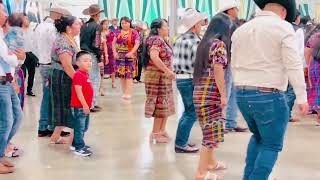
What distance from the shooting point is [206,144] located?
3.72 metres

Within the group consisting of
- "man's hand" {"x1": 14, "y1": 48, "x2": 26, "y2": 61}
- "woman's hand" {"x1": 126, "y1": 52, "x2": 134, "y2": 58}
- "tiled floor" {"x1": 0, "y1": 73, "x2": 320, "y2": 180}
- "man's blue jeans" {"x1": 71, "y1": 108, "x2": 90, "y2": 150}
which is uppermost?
"man's hand" {"x1": 14, "y1": 48, "x2": 26, "y2": 61}

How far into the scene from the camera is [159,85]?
4980 millimetres

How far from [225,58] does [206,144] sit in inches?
24.9

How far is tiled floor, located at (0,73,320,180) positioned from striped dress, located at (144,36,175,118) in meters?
0.36

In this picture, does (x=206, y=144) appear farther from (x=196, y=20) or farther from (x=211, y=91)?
(x=196, y=20)

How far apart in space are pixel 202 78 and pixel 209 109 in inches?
9.2

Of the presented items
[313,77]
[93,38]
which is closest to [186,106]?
[313,77]

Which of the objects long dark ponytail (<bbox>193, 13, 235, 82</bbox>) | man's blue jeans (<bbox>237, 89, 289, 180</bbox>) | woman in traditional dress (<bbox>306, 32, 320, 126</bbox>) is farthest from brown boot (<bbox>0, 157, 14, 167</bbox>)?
woman in traditional dress (<bbox>306, 32, 320, 126</bbox>)

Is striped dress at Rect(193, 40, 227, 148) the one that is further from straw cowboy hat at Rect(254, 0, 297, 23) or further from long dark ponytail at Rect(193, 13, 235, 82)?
straw cowboy hat at Rect(254, 0, 297, 23)

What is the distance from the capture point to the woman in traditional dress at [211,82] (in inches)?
141

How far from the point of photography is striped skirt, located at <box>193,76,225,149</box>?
3686mm

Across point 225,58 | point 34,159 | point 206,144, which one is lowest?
point 34,159

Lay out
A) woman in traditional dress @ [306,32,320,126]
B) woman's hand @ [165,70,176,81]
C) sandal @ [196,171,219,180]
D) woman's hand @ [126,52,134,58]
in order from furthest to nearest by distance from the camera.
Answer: woman's hand @ [126,52,134,58] → woman in traditional dress @ [306,32,320,126] → woman's hand @ [165,70,176,81] → sandal @ [196,171,219,180]

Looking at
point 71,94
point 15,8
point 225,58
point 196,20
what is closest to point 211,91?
point 225,58
